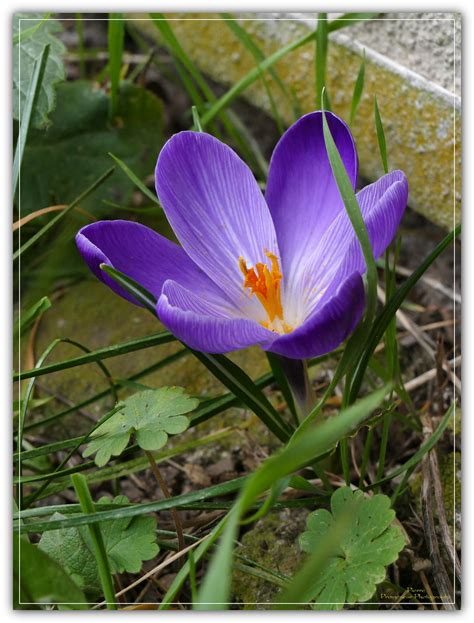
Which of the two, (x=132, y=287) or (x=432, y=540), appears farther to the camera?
(x=432, y=540)

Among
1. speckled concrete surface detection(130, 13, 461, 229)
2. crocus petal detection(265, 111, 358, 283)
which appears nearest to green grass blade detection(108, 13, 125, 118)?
speckled concrete surface detection(130, 13, 461, 229)

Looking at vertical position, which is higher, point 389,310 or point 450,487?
point 389,310

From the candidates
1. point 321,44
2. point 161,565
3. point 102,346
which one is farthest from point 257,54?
point 161,565

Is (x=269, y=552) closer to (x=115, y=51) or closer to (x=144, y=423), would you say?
(x=144, y=423)

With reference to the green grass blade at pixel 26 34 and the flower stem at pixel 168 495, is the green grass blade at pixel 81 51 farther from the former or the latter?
the flower stem at pixel 168 495

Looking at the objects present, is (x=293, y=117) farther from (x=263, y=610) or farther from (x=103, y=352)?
(x=263, y=610)

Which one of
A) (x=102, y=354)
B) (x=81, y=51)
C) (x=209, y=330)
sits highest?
(x=81, y=51)

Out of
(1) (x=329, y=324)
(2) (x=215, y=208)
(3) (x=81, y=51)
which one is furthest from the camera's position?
(3) (x=81, y=51)

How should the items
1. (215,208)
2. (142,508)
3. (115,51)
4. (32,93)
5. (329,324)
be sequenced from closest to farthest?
(329,324), (142,508), (215,208), (32,93), (115,51)
